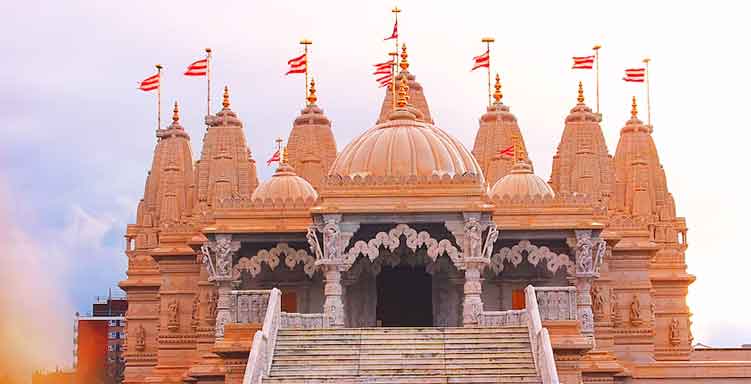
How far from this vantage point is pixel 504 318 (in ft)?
137

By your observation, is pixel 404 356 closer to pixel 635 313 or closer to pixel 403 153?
pixel 403 153

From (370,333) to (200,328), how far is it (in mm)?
12195

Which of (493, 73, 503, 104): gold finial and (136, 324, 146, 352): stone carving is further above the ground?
(493, 73, 503, 104): gold finial

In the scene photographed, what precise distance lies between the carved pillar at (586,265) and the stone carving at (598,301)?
5.41 meters

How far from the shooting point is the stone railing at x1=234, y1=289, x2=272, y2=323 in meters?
43.6

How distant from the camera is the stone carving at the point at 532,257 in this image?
46.0 m

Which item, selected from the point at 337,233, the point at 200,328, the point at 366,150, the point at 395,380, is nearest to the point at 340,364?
the point at 395,380

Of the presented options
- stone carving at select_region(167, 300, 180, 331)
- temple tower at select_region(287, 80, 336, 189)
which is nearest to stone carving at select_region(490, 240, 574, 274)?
stone carving at select_region(167, 300, 180, 331)

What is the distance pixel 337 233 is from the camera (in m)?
43.3

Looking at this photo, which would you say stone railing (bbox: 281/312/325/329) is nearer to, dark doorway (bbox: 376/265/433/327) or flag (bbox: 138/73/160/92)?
dark doorway (bbox: 376/265/433/327)

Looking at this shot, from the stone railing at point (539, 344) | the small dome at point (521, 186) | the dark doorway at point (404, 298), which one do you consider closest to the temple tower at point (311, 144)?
the small dome at point (521, 186)

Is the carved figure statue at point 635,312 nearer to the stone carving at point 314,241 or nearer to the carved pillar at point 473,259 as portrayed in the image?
the carved pillar at point 473,259

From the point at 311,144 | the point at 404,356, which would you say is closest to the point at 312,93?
the point at 311,144

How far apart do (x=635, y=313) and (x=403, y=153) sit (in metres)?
10.8
